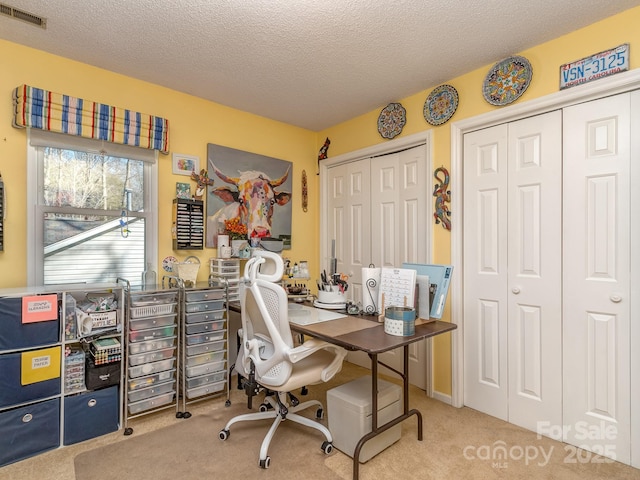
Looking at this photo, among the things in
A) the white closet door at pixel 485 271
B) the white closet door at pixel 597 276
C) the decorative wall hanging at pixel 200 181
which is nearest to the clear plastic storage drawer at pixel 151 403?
the decorative wall hanging at pixel 200 181

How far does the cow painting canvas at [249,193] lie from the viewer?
123 inches

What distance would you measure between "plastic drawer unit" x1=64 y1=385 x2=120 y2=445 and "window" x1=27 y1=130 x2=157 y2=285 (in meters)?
0.83

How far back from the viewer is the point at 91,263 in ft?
8.39

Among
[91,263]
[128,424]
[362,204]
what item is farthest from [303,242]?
[128,424]

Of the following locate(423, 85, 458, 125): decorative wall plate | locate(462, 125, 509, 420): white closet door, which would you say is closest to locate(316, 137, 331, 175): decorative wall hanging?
locate(423, 85, 458, 125): decorative wall plate

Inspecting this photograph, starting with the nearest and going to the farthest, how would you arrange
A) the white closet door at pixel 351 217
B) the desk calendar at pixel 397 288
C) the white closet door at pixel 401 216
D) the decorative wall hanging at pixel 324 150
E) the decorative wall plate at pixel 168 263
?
the desk calendar at pixel 397 288 < the decorative wall plate at pixel 168 263 < the white closet door at pixel 401 216 < the white closet door at pixel 351 217 < the decorative wall hanging at pixel 324 150

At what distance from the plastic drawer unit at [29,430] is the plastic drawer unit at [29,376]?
0.19 ft

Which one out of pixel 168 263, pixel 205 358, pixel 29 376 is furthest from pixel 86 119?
pixel 205 358

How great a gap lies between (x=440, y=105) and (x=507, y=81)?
503mm

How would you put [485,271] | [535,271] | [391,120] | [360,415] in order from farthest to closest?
1. [391,120]
2. [485,271]
3. [535,271]
4. [360,415]

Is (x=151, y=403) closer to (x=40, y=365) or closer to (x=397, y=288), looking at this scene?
(x=40, y=365)

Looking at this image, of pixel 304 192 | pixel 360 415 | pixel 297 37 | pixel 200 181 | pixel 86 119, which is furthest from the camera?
pixel 304 192

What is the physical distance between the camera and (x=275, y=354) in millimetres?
1849

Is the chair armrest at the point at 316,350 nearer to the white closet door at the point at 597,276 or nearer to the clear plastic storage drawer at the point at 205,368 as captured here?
the clear plastic storage drawer at the point at 205,368
